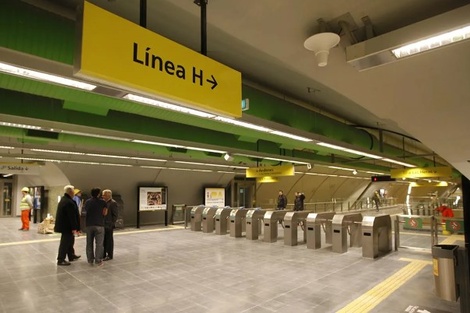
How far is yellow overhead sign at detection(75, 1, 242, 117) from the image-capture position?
1729 millimetres

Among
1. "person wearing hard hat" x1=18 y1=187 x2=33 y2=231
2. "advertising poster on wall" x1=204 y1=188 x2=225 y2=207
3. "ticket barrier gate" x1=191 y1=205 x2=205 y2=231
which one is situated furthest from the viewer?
"advertising poster on wall" x1=204 y1=188 x2=225 y2=207

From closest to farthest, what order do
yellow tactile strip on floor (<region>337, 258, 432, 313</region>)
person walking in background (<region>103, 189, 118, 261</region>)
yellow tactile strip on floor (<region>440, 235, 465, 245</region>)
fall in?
yellow tactile strip on floor (<region>337, 258, 432, 313</region>) < person walking in background (<region>103, 189, 118, 261</region>) < yellow tactile strip on floor (<region>440, 235, 465, 245</region>)

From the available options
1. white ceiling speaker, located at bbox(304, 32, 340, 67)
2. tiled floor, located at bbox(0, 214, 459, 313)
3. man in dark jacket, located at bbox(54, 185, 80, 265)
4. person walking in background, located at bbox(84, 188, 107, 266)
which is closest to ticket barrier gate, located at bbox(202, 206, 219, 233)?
tiled floor, located at bbox(0, 214, 459, 313)

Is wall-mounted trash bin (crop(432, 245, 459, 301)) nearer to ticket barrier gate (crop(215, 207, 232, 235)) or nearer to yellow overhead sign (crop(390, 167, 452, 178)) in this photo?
ticket barrier gate (crop(215, 207, 232, 235))

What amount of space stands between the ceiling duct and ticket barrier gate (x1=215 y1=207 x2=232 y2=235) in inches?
436

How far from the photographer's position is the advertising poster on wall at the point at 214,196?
17.8 metres

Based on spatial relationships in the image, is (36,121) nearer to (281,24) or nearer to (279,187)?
(281,24)

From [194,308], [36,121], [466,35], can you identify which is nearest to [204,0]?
[466,35]

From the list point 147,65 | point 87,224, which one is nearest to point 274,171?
point 87,224

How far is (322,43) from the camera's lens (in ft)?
7.21

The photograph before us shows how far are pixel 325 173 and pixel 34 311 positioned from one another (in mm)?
18704

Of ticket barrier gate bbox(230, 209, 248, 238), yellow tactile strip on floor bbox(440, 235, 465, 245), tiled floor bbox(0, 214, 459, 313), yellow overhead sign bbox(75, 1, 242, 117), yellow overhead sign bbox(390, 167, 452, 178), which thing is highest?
yellow overhead sign bbox(75, 1, 242, 117)

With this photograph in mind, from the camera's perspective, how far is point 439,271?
4.46 meters

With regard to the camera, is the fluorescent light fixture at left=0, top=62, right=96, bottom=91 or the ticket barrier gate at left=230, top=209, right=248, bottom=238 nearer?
the fluorescent light fixture at left=0, top=62, right=96, bottom=91
